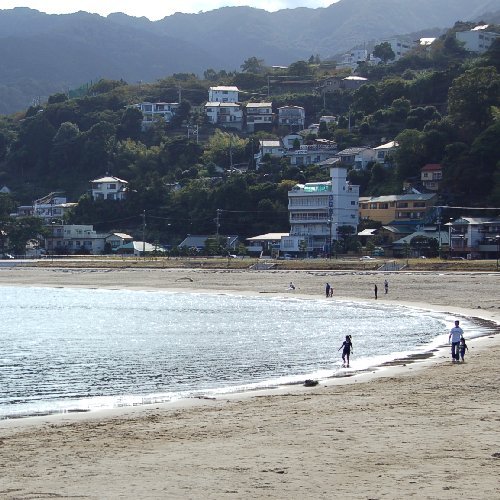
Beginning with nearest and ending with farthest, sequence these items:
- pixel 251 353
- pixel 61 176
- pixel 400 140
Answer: pixel 251 353 → pixel 400 140 → pixel 61 176

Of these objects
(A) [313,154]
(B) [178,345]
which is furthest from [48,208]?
(B) [178,345]

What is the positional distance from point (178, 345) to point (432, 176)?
58.8 meters

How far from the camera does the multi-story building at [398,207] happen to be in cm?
A: 8312

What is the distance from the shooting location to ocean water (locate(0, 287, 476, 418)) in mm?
20359

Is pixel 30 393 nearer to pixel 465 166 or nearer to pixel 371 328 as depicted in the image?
pixel 371 328

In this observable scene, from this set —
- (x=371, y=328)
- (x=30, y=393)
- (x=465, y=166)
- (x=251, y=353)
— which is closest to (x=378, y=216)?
(x=465, y=166)

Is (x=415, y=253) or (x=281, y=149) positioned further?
(x=281, y=149)

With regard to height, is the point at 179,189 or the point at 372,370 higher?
the point at 179,189

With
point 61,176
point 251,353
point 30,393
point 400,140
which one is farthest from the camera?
point 61,176

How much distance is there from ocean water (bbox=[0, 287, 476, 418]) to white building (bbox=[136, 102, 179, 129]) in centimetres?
8696

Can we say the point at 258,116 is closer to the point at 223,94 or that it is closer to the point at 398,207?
the point at 223,94

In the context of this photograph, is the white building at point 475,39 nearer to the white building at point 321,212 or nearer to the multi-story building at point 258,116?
the multi-story building at point 258,116

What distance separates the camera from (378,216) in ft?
281

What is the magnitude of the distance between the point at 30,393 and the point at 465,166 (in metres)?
66.5
